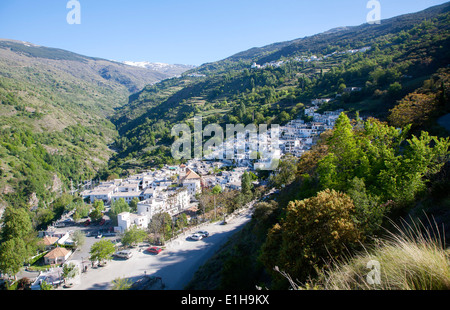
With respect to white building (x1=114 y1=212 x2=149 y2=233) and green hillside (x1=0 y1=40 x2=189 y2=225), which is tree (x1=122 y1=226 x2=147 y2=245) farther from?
green hillside (x1=0 y1=40 x2=189 y2=225)

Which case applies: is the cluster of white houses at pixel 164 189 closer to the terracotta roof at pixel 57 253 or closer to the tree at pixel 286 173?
the terracotta roof at pixel 57 253

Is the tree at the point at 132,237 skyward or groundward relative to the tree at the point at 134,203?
skyward

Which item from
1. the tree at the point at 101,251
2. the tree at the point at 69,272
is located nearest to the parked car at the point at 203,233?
the tree at the point at 101,251

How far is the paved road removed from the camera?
1190 cm

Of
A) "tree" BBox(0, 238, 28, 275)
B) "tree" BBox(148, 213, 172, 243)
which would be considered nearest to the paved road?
"tree" BBox(148, 213, 172, 243)

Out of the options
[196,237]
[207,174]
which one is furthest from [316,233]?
[207,174]

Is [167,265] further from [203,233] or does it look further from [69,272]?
[69,272]

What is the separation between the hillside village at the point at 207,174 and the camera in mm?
25516

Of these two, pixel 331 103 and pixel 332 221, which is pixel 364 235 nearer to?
pixel 332 221

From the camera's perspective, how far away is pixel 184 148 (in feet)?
162

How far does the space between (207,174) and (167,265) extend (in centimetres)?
2203

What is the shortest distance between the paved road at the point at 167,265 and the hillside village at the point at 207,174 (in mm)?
8724

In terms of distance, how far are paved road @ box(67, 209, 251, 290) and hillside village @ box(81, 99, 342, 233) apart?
343 inches

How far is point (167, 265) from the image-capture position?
1309cm
